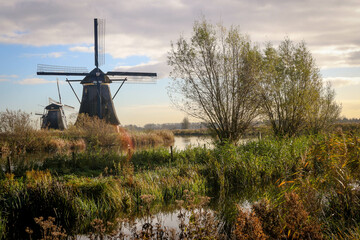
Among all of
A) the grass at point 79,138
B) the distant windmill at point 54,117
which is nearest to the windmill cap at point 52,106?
the distant windmill at point 54,117

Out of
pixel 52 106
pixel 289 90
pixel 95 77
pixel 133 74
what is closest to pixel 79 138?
pixel 95 77

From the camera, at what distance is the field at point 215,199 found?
4930 mm

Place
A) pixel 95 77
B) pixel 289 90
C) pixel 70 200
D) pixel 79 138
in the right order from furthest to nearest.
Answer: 1. pixel 95 77
2. pixel 79 138
3. pixel 289 90
4. pixel 70 200

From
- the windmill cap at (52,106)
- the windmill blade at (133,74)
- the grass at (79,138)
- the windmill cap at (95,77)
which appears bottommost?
the grass at (79,138)

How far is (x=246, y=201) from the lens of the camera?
847 centimetres

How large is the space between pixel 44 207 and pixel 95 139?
1766cm

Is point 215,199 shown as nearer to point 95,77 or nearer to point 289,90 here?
point 289,90

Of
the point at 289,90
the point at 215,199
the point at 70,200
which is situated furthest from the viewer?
the point at 289,90

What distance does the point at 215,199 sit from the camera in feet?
29.1

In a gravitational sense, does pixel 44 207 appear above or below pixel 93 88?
below

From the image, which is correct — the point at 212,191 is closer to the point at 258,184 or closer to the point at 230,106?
the point at 258,184

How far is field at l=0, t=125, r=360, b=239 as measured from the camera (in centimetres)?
493

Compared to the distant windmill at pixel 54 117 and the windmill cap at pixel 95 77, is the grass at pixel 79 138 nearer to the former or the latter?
the windmill cap at pixel 95 77

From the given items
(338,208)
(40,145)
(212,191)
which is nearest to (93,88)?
(40,145)
